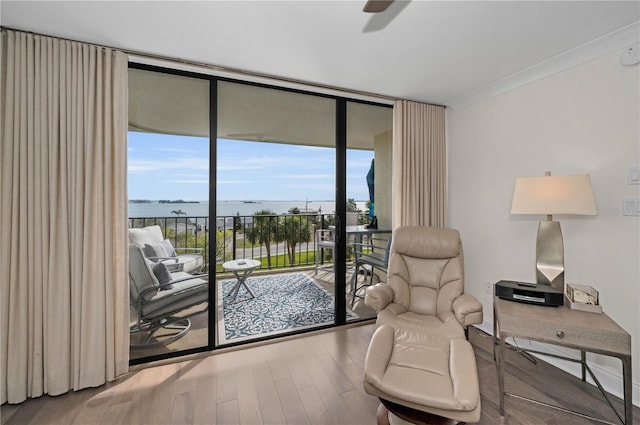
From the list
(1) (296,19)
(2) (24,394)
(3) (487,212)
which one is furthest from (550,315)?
(2) (24,394)

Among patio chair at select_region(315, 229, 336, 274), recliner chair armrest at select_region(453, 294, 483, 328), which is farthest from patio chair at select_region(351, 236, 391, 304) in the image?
recliner chair armrest at select_region(453, 294, 483, 328)

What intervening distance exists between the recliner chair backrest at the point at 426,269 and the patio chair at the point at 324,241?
0.75 meters

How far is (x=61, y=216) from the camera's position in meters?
1.91

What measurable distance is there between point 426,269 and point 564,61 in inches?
79.6

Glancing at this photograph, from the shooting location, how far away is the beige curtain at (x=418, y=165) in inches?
121

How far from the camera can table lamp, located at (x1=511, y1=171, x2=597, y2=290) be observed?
1.87 m

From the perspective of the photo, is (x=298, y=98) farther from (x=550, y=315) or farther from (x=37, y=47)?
(x=550, y=315)

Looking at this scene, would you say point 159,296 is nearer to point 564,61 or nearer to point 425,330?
point 425,330

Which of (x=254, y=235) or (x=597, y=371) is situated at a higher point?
(x=254, y=235)

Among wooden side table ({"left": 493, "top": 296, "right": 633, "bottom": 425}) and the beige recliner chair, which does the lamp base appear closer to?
wooden side table ({"left": 493, "top": 296, "right": 633, "bottom": 425})

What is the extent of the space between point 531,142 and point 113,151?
A: 3.50 meters

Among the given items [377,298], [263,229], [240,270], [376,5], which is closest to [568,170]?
[377,298]

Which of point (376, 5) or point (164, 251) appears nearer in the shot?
point (376, 5)

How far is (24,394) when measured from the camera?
5.96ft
